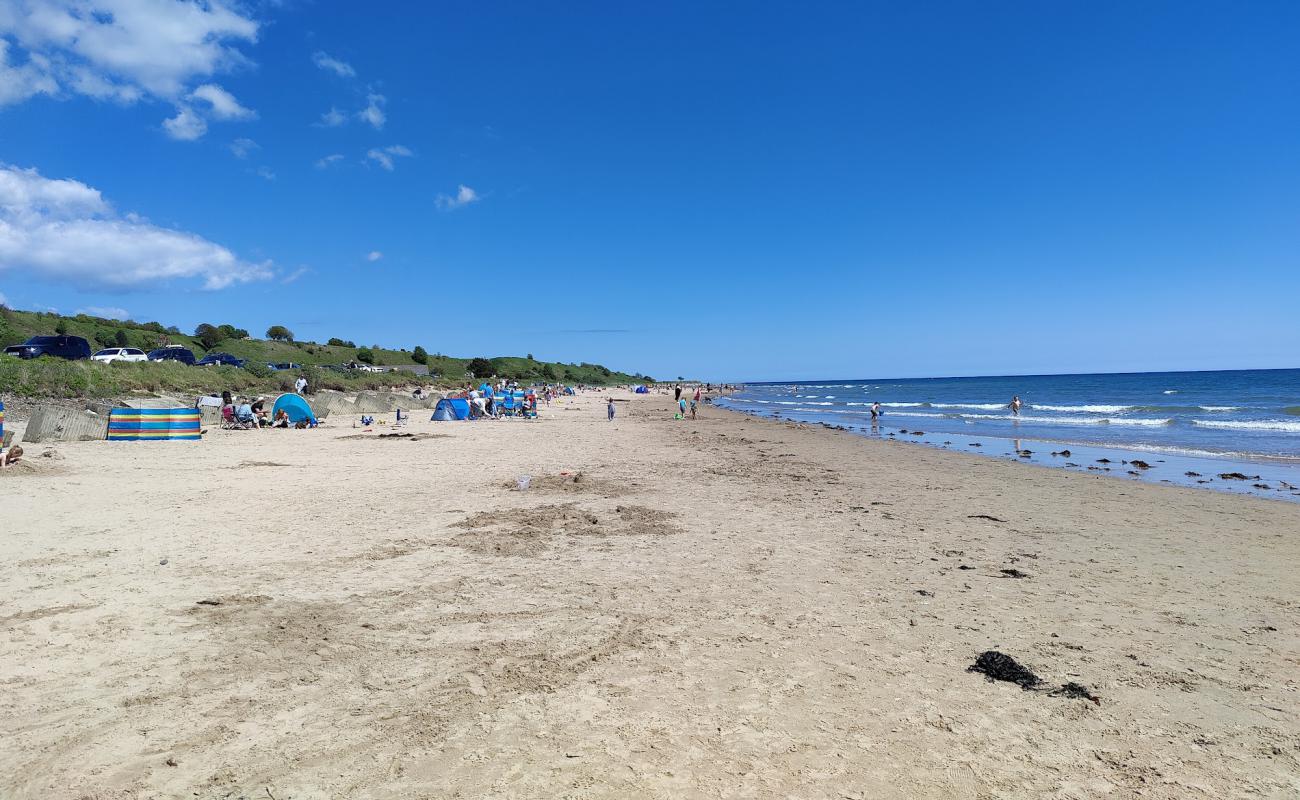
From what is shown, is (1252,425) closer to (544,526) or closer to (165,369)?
(544,526)

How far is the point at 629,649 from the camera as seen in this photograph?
4551 millimetres

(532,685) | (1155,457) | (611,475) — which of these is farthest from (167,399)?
(1155,457)

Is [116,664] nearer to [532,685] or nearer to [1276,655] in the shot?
[532,685]

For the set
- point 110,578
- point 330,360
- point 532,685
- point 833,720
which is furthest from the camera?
point 330,360

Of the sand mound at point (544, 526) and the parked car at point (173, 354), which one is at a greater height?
the parked car at point (173, 354)

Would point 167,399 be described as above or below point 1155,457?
above

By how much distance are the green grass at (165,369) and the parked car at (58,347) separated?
12.2 feet

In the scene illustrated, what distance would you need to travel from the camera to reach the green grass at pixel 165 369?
2303cm

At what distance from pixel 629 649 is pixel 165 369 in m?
34.6

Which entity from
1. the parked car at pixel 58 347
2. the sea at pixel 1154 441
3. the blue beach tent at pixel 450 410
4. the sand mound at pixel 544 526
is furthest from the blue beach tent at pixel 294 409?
the sea at pixel 1154 441

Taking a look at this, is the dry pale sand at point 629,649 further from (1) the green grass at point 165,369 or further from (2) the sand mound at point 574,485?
(1) the green grass at point 165,369

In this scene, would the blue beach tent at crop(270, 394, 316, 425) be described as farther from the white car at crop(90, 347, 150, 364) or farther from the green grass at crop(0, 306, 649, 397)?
the white car at crop(90, 347, 150, 364)

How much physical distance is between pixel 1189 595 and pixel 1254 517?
5579 millimetres

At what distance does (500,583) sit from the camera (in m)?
6.02
